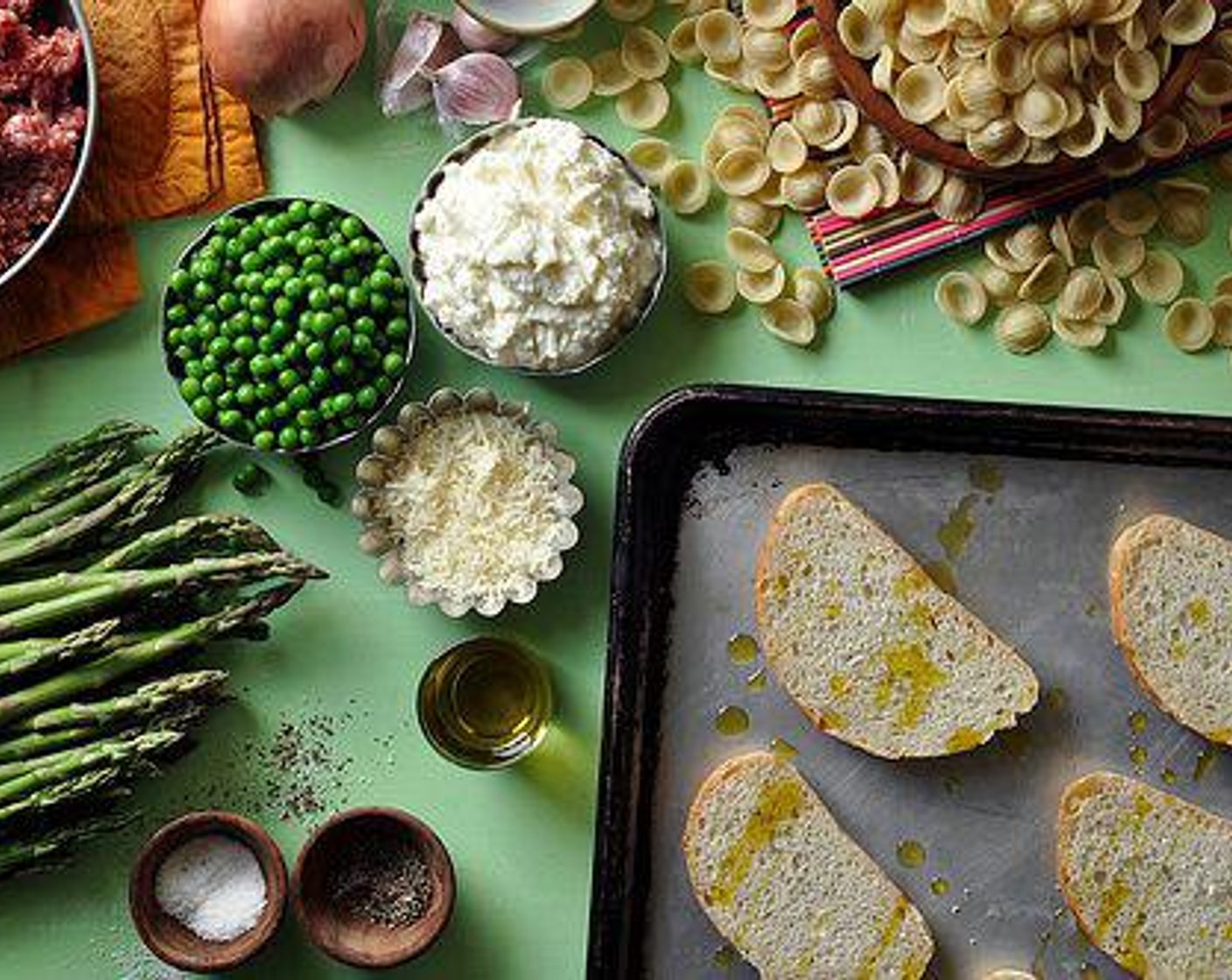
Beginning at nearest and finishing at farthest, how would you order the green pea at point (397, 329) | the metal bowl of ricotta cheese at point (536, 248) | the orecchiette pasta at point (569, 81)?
the metal bowl of ricotta cheese at point (536, 248) < the green pea at point (397, 329) < the orecchiette pasta at point (569, 81)

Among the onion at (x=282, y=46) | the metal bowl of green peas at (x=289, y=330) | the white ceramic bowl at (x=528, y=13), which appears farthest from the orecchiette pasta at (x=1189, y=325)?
the onion at (x=282, y=46)

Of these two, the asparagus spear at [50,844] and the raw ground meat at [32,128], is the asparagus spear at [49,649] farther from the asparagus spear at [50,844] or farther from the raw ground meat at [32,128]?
the raw ground meat at [32,128]

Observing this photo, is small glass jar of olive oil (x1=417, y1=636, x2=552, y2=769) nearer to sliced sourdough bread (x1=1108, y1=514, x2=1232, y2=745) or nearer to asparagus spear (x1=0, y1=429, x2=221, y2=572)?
asparagus spear (x1=0, y1=429, x2=221, y2=572)

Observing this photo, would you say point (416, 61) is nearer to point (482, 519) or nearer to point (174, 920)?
point (482, 519)

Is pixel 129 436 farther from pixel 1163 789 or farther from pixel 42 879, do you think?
pixel 1163 789

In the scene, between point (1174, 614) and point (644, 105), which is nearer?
point (1174, 614)

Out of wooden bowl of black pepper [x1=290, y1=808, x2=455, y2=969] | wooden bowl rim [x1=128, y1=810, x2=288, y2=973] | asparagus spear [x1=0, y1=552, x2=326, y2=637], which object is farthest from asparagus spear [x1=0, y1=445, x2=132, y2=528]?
wooden bowl of black pepper [x1=290, y1=808, x2=455, y2=969]

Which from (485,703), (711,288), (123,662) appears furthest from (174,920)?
(711,288)
